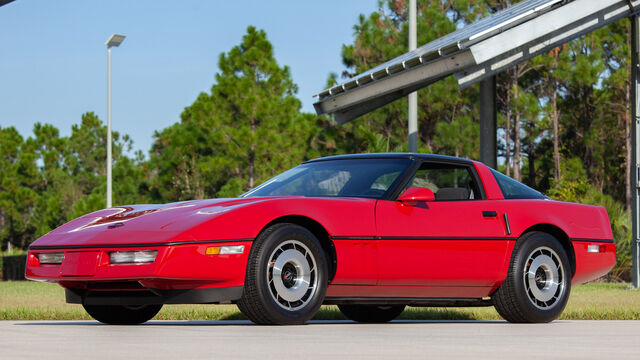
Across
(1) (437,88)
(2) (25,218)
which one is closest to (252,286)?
(1) (437,88)

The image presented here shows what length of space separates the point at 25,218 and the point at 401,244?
63.1 m

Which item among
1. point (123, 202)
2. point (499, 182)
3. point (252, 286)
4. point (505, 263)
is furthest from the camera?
point (123, 202)

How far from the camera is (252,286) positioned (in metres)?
6.62

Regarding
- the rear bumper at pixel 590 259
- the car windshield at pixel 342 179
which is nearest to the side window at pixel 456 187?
the car windshield at pixel 342 179

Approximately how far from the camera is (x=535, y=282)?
8.18 meters

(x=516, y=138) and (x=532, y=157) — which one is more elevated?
(x=516, y=138)

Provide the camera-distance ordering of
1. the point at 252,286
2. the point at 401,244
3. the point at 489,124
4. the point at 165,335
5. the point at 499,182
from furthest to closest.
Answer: the point at 489,124, the point at 499,182, the point at 401,244, the point at 252,286, the point at 165,335

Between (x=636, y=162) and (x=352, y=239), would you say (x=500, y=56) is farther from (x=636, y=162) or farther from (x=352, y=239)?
(x=352, y=239)

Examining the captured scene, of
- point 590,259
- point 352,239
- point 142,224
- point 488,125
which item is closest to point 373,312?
point 352,239

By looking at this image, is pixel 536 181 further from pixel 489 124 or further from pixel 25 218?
pixel 25 218

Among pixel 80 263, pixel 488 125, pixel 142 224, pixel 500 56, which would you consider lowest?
pixel 80 263

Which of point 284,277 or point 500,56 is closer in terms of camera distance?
point 284,277

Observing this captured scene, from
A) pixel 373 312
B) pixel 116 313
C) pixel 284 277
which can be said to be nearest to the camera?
pixel 284 277

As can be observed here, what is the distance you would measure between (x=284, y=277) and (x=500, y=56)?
10.1 m
